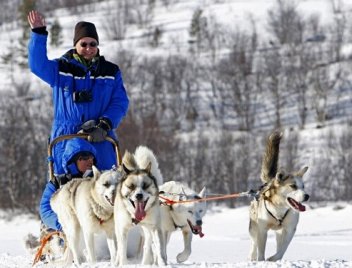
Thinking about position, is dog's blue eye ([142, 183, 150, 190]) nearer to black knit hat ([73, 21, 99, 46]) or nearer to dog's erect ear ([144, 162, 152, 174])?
dog's erect ear ([144, 162, 152, 174])

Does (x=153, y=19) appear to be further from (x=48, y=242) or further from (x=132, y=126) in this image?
(x=48, y=242)

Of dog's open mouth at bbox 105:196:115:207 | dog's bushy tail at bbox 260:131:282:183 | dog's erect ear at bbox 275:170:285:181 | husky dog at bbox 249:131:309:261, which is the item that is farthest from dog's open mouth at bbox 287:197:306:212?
dog's open mouth at bbox 105:196:115:207

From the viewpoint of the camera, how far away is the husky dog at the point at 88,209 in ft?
18.4

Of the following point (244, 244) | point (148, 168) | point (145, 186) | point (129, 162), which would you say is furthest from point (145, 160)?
point (244, 244)

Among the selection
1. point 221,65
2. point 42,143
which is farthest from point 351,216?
point 221,65

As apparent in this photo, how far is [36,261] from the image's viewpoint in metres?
6.88

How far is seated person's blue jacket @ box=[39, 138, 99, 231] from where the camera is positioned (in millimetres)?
6277

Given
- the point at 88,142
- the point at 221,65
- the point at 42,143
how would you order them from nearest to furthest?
the point at 88,142, the point at 42,143, the point at 221,65

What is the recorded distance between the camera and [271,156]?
669cm

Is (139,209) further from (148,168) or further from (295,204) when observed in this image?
(295,204)

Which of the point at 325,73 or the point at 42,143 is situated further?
the point at 325,73

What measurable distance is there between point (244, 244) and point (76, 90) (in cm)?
856

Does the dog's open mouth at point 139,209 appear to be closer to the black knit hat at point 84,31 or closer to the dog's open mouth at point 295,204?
the dog's open mouth at point 295,204

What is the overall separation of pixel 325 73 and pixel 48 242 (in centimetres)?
4977
